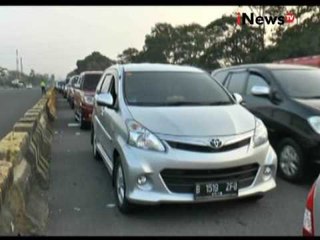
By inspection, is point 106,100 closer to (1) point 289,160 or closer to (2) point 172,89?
(2) point 172,89

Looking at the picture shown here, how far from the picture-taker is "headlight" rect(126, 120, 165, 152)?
5023 mm

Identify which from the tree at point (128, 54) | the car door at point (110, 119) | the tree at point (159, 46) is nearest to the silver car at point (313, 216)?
the car door at point (110, 119)

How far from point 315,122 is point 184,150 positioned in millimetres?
2311

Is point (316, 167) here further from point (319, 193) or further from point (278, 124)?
point (319, 193)

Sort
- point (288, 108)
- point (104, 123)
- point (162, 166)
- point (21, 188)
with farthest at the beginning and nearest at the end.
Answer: point (104, 123), point (288, 108), point (21, 188), point (162, 166)

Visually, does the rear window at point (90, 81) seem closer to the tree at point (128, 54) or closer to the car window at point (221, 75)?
the car window at point (221, 75)

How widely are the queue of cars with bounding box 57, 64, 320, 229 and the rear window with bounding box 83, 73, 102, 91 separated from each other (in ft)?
22.6

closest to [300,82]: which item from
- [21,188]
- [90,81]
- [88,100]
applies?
[21,188]

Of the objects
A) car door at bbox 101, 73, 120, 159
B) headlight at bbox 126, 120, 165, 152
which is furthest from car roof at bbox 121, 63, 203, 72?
headlight at bbox 126, 120, 165, 152

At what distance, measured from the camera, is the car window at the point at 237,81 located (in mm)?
8422

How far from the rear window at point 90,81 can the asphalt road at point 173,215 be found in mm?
7771

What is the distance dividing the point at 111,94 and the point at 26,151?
141cm

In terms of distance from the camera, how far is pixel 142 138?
5.12 meters

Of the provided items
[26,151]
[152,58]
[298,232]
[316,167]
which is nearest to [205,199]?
[298,232]
